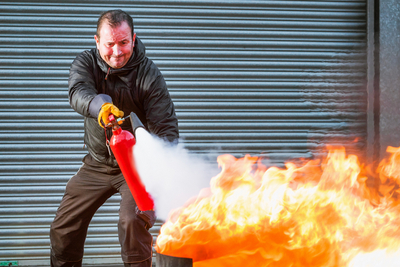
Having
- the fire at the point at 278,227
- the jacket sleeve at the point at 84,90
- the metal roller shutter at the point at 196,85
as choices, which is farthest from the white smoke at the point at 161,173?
the metal roller shutter at the point at 196,85

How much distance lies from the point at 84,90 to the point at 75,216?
1136 mm

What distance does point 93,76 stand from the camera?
8.81 feet

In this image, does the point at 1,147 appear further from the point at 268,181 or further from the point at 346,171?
the point at 346,171

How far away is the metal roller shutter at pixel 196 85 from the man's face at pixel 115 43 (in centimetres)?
179

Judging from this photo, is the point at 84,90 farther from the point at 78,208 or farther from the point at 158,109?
the point at 78,208

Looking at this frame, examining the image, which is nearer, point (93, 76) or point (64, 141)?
point (93, 76)

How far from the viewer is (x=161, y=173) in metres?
2.46

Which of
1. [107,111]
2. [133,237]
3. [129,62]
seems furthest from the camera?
[129,62]

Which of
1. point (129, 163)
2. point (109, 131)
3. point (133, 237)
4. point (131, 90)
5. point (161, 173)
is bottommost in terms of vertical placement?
point (133, 237)

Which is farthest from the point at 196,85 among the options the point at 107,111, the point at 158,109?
the point at 107,111

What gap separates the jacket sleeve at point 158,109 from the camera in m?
2.69

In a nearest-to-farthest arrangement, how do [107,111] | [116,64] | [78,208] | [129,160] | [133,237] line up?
[107,111] → [129,160] → [133,237] → [116,64] → [78,208]

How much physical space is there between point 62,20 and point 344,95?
13.2ft

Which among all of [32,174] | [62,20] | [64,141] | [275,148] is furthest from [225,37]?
[32,174]
